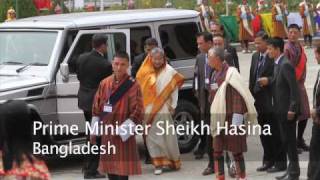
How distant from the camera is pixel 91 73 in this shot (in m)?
9.57

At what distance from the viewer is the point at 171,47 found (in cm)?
1111

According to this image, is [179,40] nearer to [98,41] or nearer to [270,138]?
[98,41]

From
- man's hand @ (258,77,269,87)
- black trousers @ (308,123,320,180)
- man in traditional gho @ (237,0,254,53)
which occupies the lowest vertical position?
man in traditional gho @ (237,0,254,53)

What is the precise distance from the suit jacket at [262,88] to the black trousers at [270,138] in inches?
3.7

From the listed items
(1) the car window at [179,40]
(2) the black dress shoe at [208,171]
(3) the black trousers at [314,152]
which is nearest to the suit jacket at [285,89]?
(3) the black trousers at [314,152]

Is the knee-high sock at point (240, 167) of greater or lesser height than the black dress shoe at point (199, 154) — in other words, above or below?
above

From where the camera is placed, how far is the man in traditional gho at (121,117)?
7.58 m

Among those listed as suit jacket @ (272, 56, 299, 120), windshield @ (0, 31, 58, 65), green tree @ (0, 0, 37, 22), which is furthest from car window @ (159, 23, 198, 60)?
green tree @ (0, 0, 37, 22)

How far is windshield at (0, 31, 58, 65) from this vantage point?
33.2ft

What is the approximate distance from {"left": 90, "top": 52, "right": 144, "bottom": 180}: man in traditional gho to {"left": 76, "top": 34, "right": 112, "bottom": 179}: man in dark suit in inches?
72.7

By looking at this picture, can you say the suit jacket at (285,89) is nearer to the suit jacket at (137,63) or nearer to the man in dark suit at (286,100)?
the man in dark suit at (286,100)

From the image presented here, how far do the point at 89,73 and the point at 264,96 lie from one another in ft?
7.35

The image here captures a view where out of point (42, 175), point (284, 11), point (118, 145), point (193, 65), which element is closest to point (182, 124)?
point (193, 65)

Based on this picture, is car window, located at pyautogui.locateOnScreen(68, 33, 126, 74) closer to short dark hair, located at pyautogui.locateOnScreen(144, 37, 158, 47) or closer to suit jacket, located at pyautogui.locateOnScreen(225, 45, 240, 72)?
short dark hair, located at pyautogui.locateOnScreen(144, 37, 158, 47)
